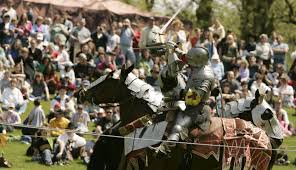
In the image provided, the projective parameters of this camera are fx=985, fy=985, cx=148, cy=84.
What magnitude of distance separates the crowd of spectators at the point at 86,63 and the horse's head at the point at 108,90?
5.13 meters

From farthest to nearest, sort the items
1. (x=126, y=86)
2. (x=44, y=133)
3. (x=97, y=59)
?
1. (x=97, y=59)
2. (x=44, y=133)
3. (x=126, y=86)

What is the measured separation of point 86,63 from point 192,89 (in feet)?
43.5

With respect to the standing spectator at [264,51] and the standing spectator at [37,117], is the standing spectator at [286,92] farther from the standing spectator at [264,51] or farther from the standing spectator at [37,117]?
the standing spectator at [37,117]

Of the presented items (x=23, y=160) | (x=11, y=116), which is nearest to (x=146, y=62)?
(x=11, y=116)

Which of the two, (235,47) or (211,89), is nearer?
(211,89)

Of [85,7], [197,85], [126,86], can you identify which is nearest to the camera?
[197,85]

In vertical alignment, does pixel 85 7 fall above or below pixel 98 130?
above

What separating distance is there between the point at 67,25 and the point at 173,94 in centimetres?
1569

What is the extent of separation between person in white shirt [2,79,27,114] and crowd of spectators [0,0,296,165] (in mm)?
24

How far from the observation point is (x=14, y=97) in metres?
23.8

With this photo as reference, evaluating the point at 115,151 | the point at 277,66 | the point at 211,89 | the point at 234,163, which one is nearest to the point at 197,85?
the point at 211,89

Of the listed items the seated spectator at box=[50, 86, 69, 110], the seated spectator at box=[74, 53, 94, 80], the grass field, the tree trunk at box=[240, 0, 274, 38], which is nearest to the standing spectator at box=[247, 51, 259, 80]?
the seated spectator at box=[74, 53, 94, 80]

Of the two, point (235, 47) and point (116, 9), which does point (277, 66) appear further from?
point (116, 9)

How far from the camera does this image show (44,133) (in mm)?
20656
